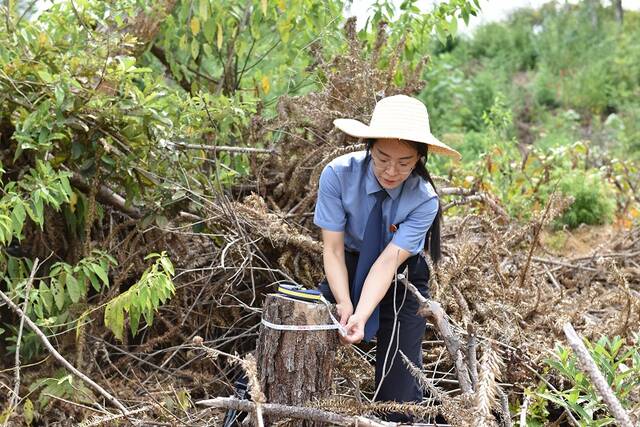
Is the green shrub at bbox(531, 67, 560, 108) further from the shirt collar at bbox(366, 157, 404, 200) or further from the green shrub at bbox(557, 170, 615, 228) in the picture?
the shirt collar at bbox(366, 157, 404, 200)

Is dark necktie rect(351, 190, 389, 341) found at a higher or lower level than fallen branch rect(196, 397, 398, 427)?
higher

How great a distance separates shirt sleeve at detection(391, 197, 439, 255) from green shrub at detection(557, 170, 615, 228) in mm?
3271

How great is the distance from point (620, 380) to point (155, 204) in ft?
6.40

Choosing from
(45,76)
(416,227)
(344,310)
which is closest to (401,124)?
(416,227)

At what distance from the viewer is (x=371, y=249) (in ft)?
9.36

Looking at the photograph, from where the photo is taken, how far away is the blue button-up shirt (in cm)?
282

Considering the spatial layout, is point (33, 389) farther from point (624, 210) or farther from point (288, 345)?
point (624, 210)

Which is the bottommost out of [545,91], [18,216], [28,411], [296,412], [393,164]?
[28,411]

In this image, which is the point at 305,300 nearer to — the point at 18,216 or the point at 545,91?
the point at 18,216

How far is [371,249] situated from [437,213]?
0.94 feet

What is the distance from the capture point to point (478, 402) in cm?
205

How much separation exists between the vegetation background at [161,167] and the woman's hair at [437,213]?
54 cm

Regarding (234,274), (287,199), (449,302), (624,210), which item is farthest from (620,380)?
(624,210)

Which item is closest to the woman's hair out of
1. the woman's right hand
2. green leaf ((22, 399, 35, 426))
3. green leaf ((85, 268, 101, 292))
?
the woman's right hand
